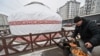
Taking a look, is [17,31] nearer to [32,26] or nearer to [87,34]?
[32,26]

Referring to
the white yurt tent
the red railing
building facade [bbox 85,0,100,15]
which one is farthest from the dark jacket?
building facade [bbox 85,0,100,15]

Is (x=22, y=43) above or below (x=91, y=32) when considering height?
below

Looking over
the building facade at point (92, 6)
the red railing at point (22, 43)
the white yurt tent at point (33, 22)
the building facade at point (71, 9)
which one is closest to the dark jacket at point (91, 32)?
the red railing at point (22, 43)

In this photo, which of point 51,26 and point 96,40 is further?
point 51,26

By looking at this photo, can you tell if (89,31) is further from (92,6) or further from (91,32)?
(92,6)

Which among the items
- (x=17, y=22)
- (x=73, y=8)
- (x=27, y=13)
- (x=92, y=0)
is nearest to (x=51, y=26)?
(x=27, y=13)

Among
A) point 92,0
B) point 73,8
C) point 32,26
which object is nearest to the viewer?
point 32,26

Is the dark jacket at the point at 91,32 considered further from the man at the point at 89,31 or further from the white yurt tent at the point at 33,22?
the white yurt tent at the point at 33,22

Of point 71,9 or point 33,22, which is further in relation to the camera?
point 71,9

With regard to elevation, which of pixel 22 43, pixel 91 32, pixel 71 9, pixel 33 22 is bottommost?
pixel 22 43

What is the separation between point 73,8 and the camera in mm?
47625

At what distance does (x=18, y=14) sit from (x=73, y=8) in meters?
43.7

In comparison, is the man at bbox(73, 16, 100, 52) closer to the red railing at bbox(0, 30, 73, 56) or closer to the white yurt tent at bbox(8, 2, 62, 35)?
the red railing at bbox(0, 30, 73, 56)

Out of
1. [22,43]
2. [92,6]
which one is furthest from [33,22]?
[92,6]
